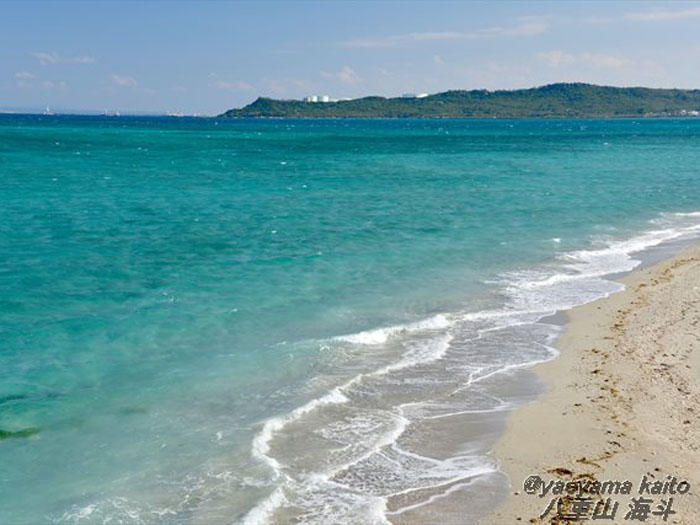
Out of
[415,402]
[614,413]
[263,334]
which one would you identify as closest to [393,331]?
[263,334]

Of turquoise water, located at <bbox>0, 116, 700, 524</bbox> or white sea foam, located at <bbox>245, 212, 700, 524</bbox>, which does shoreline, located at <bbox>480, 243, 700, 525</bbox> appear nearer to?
white sea foam, located at <bbox>245, 212, 700, 524</bbox>

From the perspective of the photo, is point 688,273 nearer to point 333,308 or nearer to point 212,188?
point 333,308

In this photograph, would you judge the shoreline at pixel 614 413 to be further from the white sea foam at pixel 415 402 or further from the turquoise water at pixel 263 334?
the turquoise water at pixel 263 334

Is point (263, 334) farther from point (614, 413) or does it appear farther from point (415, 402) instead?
point (614, 413)

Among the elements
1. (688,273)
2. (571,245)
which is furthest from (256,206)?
(688,273)

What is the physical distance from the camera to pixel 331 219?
3328 cm

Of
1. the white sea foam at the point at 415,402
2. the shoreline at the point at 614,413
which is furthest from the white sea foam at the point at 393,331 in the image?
the shoreline at the point at 614,413

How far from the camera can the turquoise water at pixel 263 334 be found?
10438 millimetres

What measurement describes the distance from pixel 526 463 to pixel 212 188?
120ft

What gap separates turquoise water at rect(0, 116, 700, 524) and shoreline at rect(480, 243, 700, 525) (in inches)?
30.6

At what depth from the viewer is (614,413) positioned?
12.5 meters

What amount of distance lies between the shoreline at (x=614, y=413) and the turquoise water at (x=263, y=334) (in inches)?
30.6

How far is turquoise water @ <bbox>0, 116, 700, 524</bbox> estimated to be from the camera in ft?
34.2

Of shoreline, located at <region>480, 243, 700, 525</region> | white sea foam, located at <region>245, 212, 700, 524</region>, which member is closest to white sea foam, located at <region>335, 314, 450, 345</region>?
white sea foam, located at <region>245, 212, 700, 524</region>
